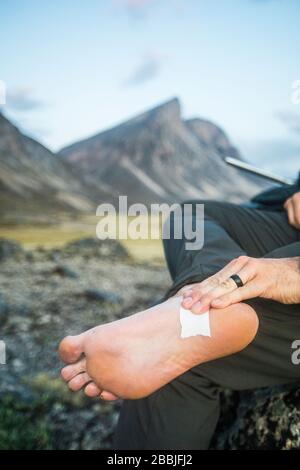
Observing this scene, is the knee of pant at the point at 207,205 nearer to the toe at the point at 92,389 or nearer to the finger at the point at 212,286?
the finger at the point at 212,286

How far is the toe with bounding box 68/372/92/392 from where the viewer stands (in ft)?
3.46

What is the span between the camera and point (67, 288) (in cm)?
422

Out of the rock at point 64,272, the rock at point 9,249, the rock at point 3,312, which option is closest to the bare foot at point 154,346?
the rock at point 3,312

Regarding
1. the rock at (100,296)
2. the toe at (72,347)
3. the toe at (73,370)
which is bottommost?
the toe at (73,370)

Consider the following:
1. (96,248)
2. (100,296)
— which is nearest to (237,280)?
(100,296)

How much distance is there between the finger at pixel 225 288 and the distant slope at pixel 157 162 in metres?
59.1

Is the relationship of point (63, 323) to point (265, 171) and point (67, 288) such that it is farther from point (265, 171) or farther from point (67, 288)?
point (265, 171)

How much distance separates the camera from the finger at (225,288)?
0.94 metres

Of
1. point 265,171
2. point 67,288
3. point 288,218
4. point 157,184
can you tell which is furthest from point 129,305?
point 157,184

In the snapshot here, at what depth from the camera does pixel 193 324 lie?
0.95 metres

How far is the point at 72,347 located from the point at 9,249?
6.31 metres

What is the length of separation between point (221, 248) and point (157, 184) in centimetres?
6936

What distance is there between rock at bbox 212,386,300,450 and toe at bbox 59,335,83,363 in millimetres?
699

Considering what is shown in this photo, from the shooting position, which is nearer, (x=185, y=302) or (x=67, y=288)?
(x=185, y=302)
